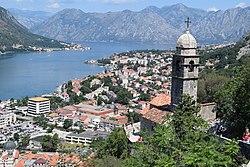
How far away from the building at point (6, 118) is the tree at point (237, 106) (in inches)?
1056

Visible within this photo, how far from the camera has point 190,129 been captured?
5.57m

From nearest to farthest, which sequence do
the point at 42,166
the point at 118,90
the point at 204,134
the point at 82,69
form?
the point at 204,134 → the point at 42,166 → the point at 118,90 → the point at 82,69

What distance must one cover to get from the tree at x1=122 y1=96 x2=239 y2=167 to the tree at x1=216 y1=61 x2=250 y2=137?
7.17ft

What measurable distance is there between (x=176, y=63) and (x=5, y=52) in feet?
320

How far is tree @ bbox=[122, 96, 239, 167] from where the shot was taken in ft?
14.0

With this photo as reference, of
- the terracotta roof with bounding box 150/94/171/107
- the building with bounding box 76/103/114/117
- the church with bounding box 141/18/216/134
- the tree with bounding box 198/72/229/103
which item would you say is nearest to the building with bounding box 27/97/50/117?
the building with bounding box 76/103/114/117

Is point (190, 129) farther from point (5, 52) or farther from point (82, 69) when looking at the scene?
point (5, 52)

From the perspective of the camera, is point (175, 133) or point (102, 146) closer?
point (175, 133)

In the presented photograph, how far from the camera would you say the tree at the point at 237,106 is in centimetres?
785

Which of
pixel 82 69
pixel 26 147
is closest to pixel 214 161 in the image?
pixel 26 147

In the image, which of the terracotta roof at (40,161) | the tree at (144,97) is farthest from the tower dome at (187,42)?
the tree at (144,97)

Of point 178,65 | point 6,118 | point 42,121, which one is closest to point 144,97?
point 42,121

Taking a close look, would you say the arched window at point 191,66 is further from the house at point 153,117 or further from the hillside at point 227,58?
the hillside at point 227,58

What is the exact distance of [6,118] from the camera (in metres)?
32.8
